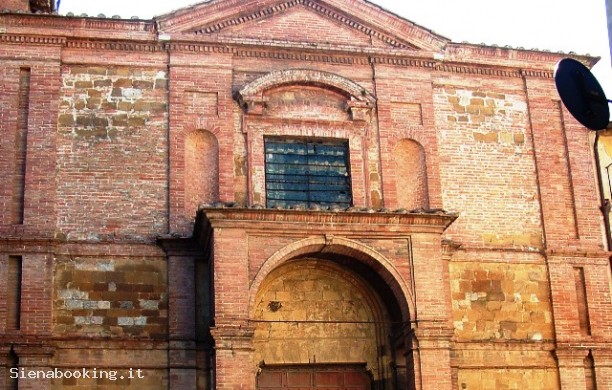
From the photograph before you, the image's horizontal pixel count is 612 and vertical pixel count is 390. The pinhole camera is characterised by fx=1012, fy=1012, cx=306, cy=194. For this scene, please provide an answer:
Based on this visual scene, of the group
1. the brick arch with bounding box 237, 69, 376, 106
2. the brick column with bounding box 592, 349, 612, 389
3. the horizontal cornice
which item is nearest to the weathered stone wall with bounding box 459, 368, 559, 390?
the brick column with bounding box 592, 349, 612, 389

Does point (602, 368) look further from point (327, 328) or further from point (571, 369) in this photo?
point (327, 328)

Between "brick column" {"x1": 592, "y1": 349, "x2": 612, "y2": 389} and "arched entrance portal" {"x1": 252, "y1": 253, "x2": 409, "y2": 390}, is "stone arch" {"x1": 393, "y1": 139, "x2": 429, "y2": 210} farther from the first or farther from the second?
"brick column" {"x1": 592, "y1": 349, "x2": 612, "y2": 389}

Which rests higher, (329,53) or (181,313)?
(329,53)

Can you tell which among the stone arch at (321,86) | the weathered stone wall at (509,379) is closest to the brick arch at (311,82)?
the stone arch at (321,86)

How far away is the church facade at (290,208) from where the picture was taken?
1928 centimetres

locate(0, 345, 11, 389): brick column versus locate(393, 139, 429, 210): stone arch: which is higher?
locate(393, 139, 429, 210): stone arch

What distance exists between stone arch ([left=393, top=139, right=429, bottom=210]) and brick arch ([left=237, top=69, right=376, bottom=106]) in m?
1.25

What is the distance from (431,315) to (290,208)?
11.1 feet

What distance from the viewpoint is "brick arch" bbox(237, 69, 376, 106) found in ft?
70.8

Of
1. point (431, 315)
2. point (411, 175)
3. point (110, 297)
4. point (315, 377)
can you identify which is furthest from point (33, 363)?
point (411, 175)

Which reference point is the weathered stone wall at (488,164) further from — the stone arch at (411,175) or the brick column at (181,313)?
the brick column at (181,313)

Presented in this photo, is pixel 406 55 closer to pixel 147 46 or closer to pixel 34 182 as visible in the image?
pixel 147 46

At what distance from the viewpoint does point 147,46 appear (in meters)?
21.7

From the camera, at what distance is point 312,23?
74.8 feet
